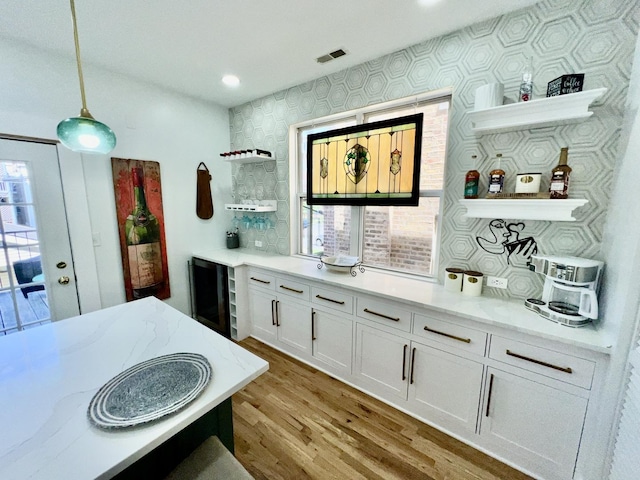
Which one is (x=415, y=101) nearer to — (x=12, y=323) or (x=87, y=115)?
(x=87, y=115)

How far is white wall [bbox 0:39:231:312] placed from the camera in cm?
203

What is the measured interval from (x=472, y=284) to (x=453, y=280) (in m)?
0.12

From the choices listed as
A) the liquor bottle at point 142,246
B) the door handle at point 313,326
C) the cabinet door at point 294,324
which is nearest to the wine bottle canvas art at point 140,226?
the liquor bottle at point 142,246

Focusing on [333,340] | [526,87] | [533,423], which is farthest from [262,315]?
[526,87]

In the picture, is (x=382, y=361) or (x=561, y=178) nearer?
(x=561, y=178)

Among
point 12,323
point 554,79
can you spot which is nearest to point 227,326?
point 12,323

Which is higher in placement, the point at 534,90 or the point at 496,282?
the point at 534,90

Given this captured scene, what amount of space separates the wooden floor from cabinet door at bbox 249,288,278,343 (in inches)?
23.5

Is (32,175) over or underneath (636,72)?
underneath

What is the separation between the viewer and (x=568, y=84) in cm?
142

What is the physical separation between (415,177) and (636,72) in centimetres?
118

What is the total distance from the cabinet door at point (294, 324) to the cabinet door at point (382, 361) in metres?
0.53

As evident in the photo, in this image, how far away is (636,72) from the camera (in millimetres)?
1290

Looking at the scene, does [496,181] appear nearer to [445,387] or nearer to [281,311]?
[445,387]
